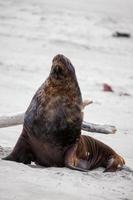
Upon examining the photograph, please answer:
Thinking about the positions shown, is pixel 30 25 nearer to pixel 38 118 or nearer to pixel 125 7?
pixel 125 7

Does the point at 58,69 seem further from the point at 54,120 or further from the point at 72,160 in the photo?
the point at 72,160

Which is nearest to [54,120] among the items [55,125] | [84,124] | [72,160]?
[55,125]

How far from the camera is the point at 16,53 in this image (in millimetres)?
14375

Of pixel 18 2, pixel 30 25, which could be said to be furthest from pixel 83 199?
Result: pixel 18 2

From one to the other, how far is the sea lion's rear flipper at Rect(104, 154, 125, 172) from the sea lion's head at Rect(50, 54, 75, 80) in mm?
976

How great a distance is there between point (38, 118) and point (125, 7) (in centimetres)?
1767

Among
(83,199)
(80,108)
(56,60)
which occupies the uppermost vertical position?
(56,60)

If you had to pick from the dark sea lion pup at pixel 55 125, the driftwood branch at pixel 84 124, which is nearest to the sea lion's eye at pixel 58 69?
the dark sea lion pup at pixel 55 125

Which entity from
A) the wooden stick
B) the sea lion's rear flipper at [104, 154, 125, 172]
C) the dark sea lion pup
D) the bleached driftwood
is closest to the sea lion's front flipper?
the dark sea lion pup

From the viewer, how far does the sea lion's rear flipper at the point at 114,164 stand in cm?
593

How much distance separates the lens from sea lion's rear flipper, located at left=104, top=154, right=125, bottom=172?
19.5ft

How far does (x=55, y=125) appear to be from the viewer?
5.55 m

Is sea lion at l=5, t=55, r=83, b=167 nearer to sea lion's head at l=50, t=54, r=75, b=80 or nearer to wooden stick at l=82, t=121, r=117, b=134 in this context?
sea lion's head at l=50, t=54, r=75, b=80

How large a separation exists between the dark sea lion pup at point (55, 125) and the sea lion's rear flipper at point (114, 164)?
278 mm
